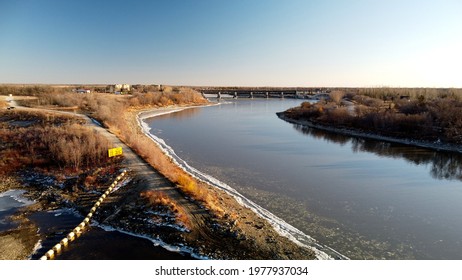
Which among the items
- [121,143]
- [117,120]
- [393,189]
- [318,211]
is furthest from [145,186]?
[117,120]

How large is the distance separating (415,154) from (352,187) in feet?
33.7

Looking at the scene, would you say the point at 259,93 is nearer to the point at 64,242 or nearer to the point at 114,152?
the point at 114,152

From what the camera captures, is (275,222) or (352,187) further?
(352,187)

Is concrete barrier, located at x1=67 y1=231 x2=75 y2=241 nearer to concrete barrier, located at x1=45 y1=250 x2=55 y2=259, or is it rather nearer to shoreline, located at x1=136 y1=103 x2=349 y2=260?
concrete barrier, located at x1=45 y1=250 x2=55 y2=259

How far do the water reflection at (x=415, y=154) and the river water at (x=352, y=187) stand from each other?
0.06 metres

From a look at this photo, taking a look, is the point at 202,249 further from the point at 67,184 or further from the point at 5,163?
the point at 5,163

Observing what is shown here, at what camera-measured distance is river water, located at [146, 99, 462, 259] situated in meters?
8.75

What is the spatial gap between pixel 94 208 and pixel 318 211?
24.9ft

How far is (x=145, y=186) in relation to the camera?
11.4 meters

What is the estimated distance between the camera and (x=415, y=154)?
2028 centimetres

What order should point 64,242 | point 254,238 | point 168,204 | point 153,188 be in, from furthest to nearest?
point 153,188 → point 168,204 → point 254,238 → point 64,242

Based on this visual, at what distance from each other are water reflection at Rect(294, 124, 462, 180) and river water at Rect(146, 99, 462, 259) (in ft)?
0.20

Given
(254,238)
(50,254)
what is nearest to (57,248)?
(50,254)

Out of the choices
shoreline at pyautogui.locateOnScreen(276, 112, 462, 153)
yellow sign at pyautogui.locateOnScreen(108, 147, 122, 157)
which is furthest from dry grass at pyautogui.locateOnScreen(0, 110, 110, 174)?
shoreline at pyautogui.locateOnScreen(276, 112, 462, 153)
